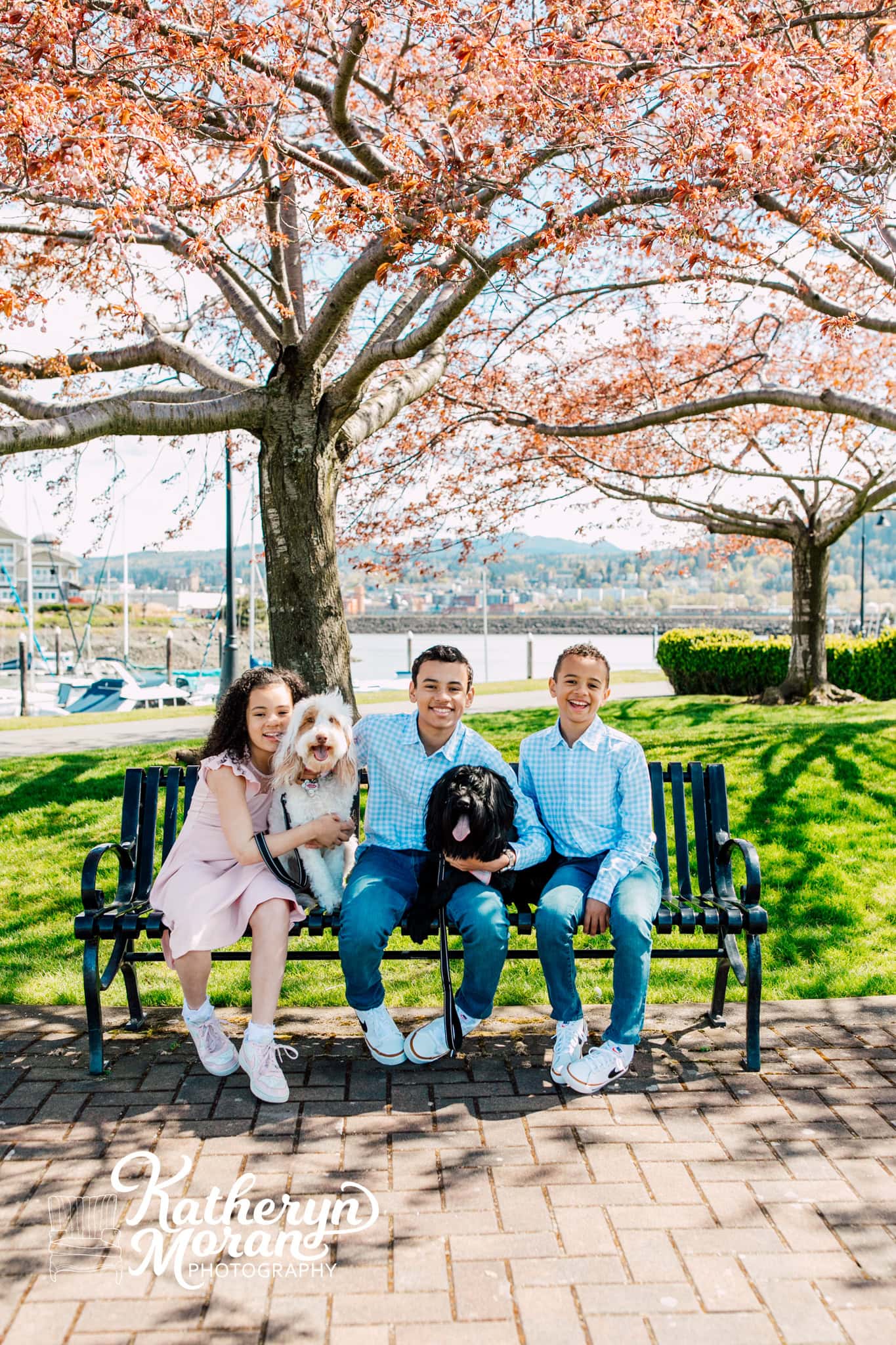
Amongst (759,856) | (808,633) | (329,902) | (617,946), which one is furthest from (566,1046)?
(808,633)

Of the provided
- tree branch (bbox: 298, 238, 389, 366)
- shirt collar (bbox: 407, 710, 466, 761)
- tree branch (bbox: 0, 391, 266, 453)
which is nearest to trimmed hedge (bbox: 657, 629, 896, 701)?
tree branch (bbox: 298, 238, 389, 366)

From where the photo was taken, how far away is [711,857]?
4684 mm

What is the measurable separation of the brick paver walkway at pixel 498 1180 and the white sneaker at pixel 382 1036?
8 centimetres

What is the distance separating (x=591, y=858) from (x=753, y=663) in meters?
14.2

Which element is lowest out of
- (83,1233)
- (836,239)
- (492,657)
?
(492,657)

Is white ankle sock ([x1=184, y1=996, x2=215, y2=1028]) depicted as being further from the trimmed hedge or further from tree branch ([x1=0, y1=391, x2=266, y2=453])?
the trimmed hedge

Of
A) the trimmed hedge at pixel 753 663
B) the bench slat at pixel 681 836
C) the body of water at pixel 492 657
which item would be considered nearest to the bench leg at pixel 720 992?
the bench slat at pixel 681 836

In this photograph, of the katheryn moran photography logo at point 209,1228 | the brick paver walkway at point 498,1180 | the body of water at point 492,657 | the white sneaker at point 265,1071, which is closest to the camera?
the brick paver walkway at point 498,1180

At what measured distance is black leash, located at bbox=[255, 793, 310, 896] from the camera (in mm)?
4164

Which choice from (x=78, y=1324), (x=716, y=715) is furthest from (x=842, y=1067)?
(x=716, y=715)

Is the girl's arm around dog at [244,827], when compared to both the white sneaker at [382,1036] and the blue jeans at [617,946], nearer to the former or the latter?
the white sneaker at [382,1036]

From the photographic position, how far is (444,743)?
4.46m

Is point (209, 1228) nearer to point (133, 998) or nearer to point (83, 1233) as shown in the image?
point (83, 1233)

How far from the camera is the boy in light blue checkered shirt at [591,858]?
13.1ft
